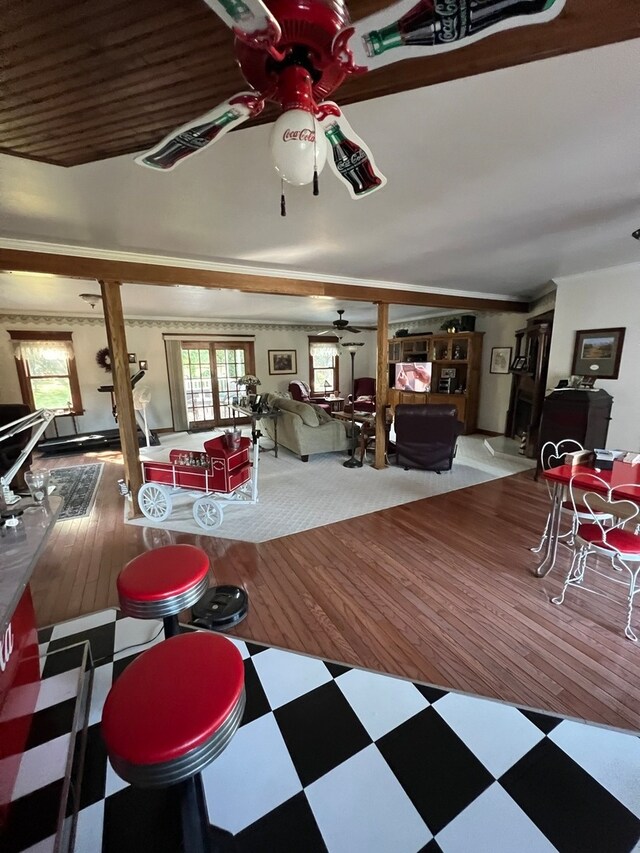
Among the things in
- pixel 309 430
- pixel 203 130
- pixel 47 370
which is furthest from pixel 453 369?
pixel 47 370

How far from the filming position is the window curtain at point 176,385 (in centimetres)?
718

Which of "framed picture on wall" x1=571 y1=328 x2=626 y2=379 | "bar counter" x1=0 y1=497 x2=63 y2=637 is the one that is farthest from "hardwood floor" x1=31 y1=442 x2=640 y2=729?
"framed picture on wall" x1=571 y1=328 x2=626 y2=379

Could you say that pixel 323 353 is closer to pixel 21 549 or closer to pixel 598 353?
pixel 598 353

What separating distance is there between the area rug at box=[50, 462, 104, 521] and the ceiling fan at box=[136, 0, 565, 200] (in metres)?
3.54

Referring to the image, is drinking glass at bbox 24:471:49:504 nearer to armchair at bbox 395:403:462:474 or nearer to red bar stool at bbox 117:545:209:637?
red bar stool at bbox 117:545:209:637

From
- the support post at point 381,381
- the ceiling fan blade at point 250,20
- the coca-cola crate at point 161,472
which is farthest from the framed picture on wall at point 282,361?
the ceiling fan blade at point 250,20

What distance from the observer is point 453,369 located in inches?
273

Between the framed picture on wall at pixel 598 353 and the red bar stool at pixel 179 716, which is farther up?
the framed picture on wall at pixel 598 353

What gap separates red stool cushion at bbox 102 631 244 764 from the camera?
712 millimetres

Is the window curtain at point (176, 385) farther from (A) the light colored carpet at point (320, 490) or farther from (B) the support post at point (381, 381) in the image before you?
(B) the support post at point (381, 381)

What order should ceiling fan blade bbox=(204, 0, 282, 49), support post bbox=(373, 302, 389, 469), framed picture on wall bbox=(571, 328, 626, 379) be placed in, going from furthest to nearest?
1. support post bbox=(373, 302, 389, 469)
2. framed picture on wall bbox=(571, 328, 626, 379)
3. ceiling fan blade bbox=(204, 0, 282, 49)

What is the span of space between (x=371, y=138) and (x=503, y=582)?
2.69m

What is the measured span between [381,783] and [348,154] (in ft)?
7.00

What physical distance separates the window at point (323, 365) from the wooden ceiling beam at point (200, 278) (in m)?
4.05
